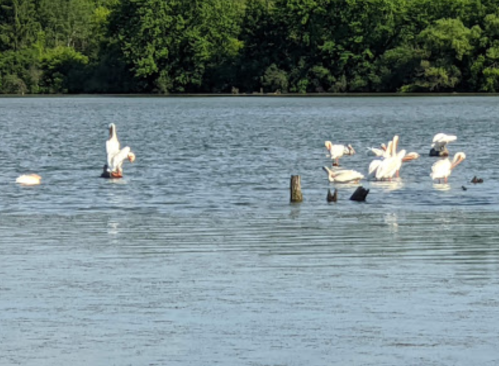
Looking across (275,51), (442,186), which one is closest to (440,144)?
(442,186)

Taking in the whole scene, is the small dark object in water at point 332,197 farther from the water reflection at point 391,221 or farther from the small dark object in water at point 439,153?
the small dark object in water at point 439,153

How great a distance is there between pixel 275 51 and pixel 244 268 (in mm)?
96951

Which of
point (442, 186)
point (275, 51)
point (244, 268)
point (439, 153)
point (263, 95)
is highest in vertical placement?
point (244, 268)

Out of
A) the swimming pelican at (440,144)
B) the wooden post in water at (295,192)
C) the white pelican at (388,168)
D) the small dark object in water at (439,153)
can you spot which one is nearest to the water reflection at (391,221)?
the wooden post in water at (295,192)

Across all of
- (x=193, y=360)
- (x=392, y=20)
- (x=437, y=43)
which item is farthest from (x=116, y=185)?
(x=392, y=20)

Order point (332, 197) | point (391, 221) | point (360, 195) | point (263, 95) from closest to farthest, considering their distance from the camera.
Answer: point (391, 221), point (332, 197), point (360, 195), point (263, 95)

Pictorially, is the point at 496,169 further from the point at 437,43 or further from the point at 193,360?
the point at 437,43

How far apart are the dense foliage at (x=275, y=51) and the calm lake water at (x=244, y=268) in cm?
6708

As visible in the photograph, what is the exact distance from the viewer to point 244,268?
13.9 metres

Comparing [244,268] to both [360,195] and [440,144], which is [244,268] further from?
[440,144]

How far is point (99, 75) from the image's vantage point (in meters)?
115

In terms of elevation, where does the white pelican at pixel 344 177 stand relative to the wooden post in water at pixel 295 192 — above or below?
below

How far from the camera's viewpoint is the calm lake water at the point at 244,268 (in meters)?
10.2

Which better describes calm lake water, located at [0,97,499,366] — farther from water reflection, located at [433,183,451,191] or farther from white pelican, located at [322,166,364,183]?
white pelican, located at [322,166,364,183]
